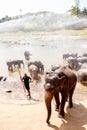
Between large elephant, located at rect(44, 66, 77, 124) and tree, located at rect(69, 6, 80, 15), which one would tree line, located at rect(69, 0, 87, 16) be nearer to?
tree, located at rect(69, 6, 80, 15)

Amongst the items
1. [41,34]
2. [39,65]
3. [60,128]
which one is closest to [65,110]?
[60,128]

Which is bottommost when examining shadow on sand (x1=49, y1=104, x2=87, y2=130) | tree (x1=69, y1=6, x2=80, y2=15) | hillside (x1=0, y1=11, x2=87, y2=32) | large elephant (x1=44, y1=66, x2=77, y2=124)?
tree (x1=69, y1=6, x2=80, y2=15)

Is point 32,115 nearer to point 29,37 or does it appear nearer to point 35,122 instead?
point 35,122

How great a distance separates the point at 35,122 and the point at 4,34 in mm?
54207

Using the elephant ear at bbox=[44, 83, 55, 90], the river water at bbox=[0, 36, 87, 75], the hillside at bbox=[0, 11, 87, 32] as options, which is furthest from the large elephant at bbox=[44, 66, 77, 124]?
the hillside at bbox=[0, 11, 87, 32]

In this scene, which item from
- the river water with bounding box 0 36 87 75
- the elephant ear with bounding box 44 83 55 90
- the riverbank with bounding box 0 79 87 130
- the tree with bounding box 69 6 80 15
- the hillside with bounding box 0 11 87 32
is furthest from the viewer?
the tree with bounding box 69 6 80 15

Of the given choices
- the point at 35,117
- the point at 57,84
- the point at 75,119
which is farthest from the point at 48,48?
the point at 57,84

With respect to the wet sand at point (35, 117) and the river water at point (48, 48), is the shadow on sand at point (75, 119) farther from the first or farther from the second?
the river water at point (48, 48)

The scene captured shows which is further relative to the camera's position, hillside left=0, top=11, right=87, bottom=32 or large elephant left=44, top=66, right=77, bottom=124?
hillside left=0, top=11, right=87, bottom=32

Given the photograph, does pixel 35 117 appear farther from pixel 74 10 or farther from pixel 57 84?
pixel 74 10

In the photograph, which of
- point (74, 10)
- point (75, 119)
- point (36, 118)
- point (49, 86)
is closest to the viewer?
point (49, 86)

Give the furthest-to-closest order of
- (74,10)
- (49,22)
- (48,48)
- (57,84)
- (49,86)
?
1. (74,10)
2. (49,22)
3. (48,48)
4. (57,84)
5. (49,86)

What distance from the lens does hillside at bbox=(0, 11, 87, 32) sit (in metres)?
50.4

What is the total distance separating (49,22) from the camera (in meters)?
52.4
